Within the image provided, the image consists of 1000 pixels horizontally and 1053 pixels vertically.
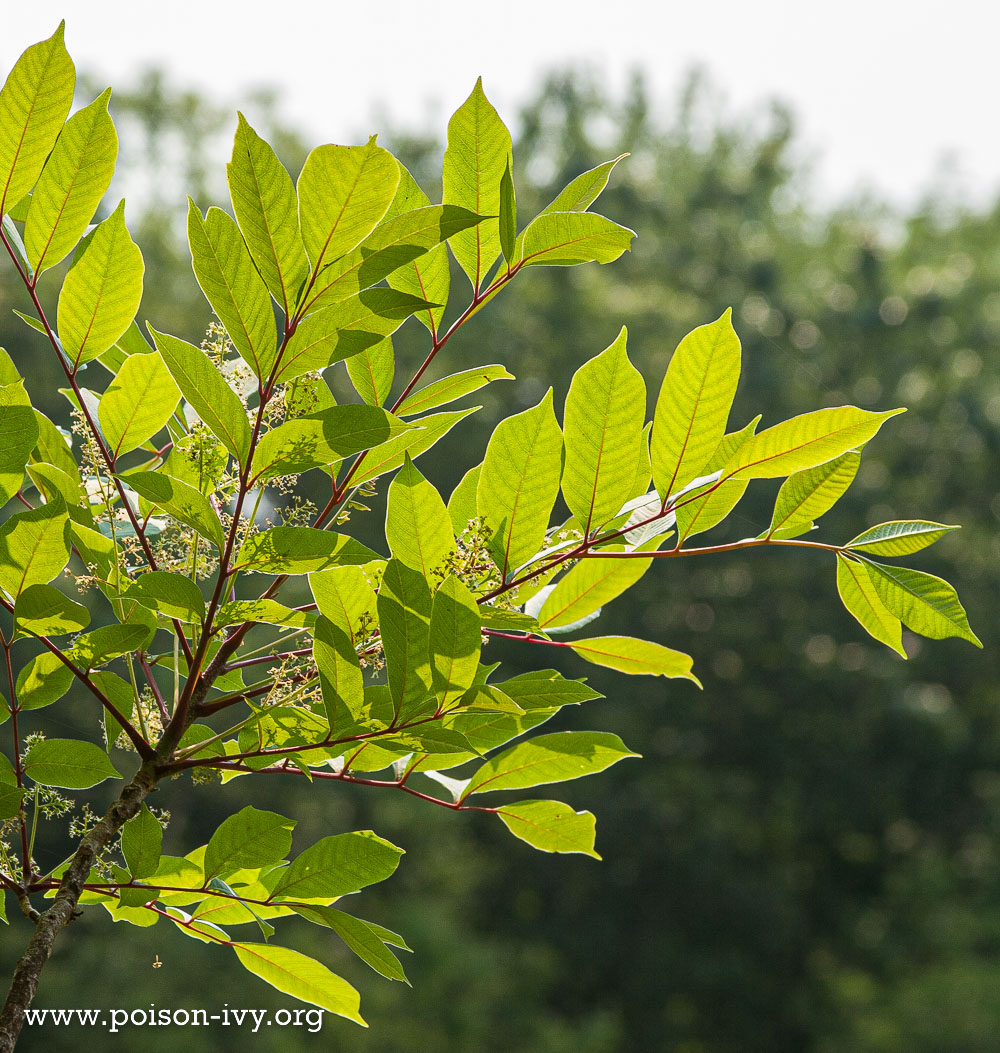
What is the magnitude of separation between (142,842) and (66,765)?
0.07 meters

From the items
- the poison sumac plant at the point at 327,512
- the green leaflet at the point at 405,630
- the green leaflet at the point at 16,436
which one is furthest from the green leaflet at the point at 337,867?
the green leaflet at the point at 16,436

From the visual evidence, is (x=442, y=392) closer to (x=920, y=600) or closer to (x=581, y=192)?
(x=581, y=192)

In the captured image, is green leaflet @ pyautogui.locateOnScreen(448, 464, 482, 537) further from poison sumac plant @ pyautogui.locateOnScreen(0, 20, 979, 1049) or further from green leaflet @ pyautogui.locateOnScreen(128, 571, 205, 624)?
green leaflet @ pyautogui.locateOnScreen(128, 571, 205, 624)

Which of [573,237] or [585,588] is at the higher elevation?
[573,237]

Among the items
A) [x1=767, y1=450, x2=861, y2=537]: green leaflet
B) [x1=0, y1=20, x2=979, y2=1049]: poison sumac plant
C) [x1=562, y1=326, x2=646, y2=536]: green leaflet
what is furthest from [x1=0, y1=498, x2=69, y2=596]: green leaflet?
[x1=767, y1=450, x2=861, y2=537]: green leaflet

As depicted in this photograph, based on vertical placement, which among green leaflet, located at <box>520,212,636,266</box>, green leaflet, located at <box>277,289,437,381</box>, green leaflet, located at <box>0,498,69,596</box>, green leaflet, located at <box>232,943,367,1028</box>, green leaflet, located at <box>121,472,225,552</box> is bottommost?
green leaflet, located at <box>232,943,367,1028</box>

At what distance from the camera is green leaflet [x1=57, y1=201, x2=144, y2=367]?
0.42 meters

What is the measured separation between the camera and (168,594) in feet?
1.23

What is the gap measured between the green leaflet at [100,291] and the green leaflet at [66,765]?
18cm

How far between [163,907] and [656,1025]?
336 inches

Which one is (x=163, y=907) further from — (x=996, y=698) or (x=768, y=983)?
(x=996, y=698)

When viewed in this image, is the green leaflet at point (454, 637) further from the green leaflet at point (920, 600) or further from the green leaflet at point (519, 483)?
the green leaflet at point (920, 600)

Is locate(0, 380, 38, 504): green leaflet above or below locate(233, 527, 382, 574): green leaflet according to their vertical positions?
above

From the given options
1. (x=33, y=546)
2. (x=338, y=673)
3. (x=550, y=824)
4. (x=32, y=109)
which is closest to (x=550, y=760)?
(x=550, y=824)
